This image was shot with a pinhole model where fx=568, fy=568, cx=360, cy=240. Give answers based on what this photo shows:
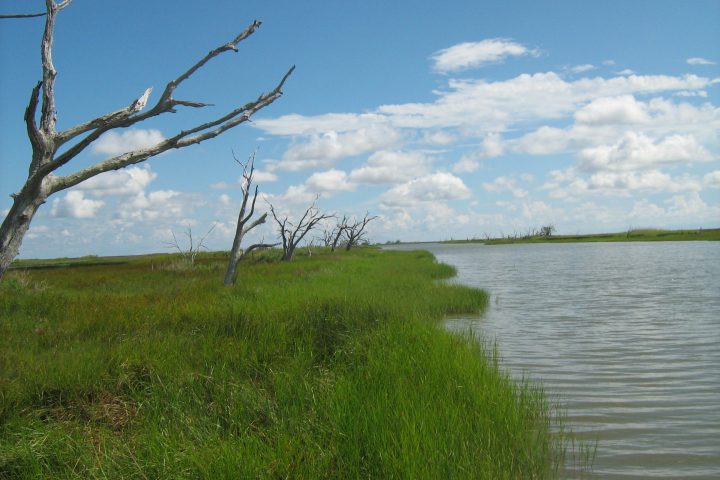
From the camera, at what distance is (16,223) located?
11.5 feet

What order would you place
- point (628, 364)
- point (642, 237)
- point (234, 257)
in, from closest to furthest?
point (628, 364) → point (234, 257) → point (642, 237)

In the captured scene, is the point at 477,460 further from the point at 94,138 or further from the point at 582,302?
the point at 582,302

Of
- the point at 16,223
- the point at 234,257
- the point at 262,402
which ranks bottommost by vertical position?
the point at 262,402

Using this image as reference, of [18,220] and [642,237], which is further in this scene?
[642,237]

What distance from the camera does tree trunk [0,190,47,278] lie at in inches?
136

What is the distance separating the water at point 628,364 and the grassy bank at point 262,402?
2.96 ft

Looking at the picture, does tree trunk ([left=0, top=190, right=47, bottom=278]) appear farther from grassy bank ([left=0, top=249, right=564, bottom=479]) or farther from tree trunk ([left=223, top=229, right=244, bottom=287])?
tree trunk ([left=223, top=229, right=244, bottom=287])

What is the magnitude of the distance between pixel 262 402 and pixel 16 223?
11.0 ft

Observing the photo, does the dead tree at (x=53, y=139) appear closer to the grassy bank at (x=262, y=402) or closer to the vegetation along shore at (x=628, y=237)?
the grassy bank at (x=262, y=402)

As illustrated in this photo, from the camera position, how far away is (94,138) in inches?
148

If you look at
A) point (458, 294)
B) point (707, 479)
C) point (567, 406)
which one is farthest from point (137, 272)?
point (707, 479)

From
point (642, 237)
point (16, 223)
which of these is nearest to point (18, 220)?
point (16, 223)

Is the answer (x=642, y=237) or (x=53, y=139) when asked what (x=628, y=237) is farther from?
(x=53, y=139)

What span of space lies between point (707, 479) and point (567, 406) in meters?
2.19
